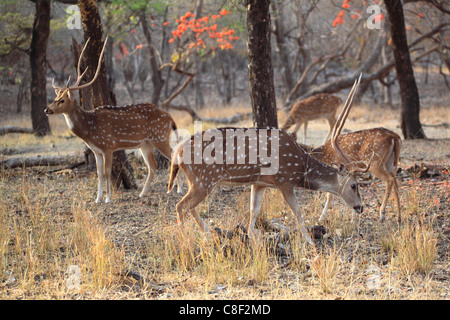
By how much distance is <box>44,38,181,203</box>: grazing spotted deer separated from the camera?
773cm

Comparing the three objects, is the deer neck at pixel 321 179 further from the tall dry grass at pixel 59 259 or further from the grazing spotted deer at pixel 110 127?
the grazing spotted deer at pixel 110 127

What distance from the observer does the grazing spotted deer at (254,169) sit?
5.65 meters

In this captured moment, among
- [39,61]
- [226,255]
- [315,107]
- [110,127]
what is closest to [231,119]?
[315,107]

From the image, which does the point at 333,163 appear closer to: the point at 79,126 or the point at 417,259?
the point at 417,259

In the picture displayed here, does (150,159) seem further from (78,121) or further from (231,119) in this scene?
(231,119)

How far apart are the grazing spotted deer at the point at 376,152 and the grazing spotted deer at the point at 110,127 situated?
99.5 inches

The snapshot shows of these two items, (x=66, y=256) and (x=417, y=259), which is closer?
(x=417, y=259)

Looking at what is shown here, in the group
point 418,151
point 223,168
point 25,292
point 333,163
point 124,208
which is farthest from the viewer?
point 418,151

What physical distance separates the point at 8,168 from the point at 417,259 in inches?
293

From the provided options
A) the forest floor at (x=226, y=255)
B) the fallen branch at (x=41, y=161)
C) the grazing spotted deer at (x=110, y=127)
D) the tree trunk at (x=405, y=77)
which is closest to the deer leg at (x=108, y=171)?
the grazing spotted deer at (x=110, y=127)

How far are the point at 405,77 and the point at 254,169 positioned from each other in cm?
760

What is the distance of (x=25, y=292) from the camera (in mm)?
4480
